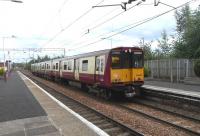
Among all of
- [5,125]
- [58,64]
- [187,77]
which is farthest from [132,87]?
[58,64]

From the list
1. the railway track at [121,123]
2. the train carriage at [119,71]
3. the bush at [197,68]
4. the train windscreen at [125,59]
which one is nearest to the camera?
the railway track at [121,123]

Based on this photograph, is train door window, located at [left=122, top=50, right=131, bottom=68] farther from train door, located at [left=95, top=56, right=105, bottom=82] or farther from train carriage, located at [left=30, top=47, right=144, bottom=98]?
train door, located at [left=95, top=56, right=105, bottom=82]

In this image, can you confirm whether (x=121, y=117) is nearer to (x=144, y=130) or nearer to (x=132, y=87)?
(x=144, y=130)

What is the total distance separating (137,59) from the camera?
21984 millimetres

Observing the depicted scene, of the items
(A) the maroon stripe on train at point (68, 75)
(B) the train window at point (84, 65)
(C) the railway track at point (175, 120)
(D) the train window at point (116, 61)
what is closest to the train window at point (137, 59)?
(D) the train window at point (116, 61)

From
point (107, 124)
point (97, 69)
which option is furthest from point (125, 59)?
point (107, 124)

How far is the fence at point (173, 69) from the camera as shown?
38625mm

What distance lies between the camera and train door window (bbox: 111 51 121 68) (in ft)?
69.8

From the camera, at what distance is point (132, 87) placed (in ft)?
70.8

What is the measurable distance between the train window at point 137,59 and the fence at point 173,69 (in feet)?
55.1

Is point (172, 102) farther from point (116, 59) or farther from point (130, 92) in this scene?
point (116, 59)

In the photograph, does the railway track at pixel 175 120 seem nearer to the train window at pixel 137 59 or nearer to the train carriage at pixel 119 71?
the train carriage at pixel 119 71

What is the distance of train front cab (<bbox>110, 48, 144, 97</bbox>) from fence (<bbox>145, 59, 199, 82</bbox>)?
672 inches

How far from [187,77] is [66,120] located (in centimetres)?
2584
